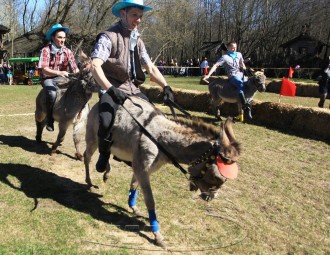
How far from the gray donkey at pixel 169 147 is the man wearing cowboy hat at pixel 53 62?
121 inches

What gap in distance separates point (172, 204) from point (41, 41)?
4044cm

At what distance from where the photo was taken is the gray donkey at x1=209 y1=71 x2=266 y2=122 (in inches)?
437

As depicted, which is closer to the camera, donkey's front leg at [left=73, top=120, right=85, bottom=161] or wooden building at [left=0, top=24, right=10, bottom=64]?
donkey's front leg at [left=73, top=120, right=85, bottom=161]

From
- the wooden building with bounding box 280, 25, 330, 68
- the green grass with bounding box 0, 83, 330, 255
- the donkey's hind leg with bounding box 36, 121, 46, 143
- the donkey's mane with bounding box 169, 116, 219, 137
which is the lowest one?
the green grass with bounding box 0, 83, 330, 255

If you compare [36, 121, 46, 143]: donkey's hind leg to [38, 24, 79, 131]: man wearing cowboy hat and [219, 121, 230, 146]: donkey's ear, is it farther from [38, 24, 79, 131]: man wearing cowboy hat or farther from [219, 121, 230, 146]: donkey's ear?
[219, 121, 230, 146]: donkey's ear

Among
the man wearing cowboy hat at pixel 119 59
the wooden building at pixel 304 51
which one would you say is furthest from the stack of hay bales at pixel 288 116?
the wooden building at pixel 304 51

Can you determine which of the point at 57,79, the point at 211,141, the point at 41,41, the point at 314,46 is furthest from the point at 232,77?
the point at 41,41

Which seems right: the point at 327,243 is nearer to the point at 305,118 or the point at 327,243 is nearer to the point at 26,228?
the point at 26,228

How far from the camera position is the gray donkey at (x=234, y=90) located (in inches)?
437

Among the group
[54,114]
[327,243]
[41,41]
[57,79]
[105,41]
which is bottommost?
[327,243]

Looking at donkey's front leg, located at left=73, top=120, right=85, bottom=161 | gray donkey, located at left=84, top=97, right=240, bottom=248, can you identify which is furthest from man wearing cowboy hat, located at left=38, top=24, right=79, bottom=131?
gray donkey, located at left=84, top=97, right=240, bottom=248

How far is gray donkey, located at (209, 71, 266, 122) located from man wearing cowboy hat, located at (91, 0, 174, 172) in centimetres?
698

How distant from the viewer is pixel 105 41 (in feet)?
13.7

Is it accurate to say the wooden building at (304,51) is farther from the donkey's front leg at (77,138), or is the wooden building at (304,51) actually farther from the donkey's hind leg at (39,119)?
the donkey's front leg at (77,138)
